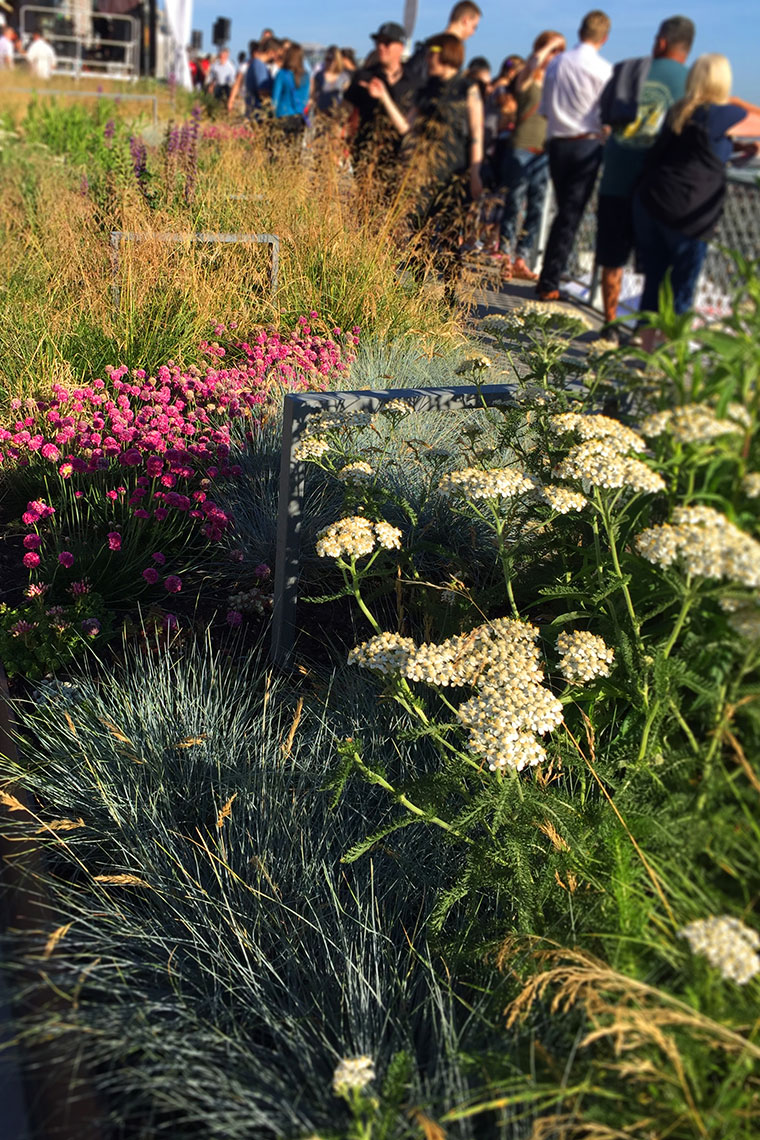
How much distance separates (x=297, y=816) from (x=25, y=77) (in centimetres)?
2087

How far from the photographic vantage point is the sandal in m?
9.71

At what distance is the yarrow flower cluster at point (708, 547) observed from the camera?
5.35 ft

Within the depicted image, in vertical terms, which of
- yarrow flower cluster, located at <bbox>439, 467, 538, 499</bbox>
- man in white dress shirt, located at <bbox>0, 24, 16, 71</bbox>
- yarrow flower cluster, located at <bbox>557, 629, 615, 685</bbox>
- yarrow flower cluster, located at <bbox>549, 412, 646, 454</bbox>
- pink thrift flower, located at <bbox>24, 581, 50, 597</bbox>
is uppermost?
man in white dress shirt, located at <bbox>0, 24, 16, 71</bbox>

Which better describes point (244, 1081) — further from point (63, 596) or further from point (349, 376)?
point (349, 376)

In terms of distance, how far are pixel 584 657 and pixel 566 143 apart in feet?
22.9

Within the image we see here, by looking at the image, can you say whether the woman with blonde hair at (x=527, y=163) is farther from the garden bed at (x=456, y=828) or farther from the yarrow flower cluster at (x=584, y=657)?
the yarrow flower cluster at (x=584, y=657)

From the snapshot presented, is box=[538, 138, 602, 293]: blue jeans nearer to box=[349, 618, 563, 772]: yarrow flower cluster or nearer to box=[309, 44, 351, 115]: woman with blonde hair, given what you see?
box=[309, 44, 351, 115]: woman with blonde hair

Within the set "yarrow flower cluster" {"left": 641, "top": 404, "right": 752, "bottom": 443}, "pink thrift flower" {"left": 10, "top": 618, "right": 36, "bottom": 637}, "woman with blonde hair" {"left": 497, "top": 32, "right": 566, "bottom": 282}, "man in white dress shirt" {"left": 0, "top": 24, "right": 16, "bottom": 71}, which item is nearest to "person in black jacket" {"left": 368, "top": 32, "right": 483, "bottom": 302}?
"woman with blonde hair" {"left": 497, "top": 32, "right": 566, "bottom": 282}

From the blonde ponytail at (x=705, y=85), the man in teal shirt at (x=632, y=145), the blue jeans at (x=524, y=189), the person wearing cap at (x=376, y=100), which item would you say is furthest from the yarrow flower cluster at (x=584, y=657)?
the blue jeans at (x=524, y=189)

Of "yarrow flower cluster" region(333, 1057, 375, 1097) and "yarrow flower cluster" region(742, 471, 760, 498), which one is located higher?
"yarrow flower cluster" region(742, 471, 760, 498)

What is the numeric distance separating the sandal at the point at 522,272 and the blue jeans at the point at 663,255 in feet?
9.33

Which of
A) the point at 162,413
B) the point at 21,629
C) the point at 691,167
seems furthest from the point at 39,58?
the point at 21,629

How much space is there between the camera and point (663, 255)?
682cm

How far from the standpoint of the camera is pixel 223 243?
5.54 m
